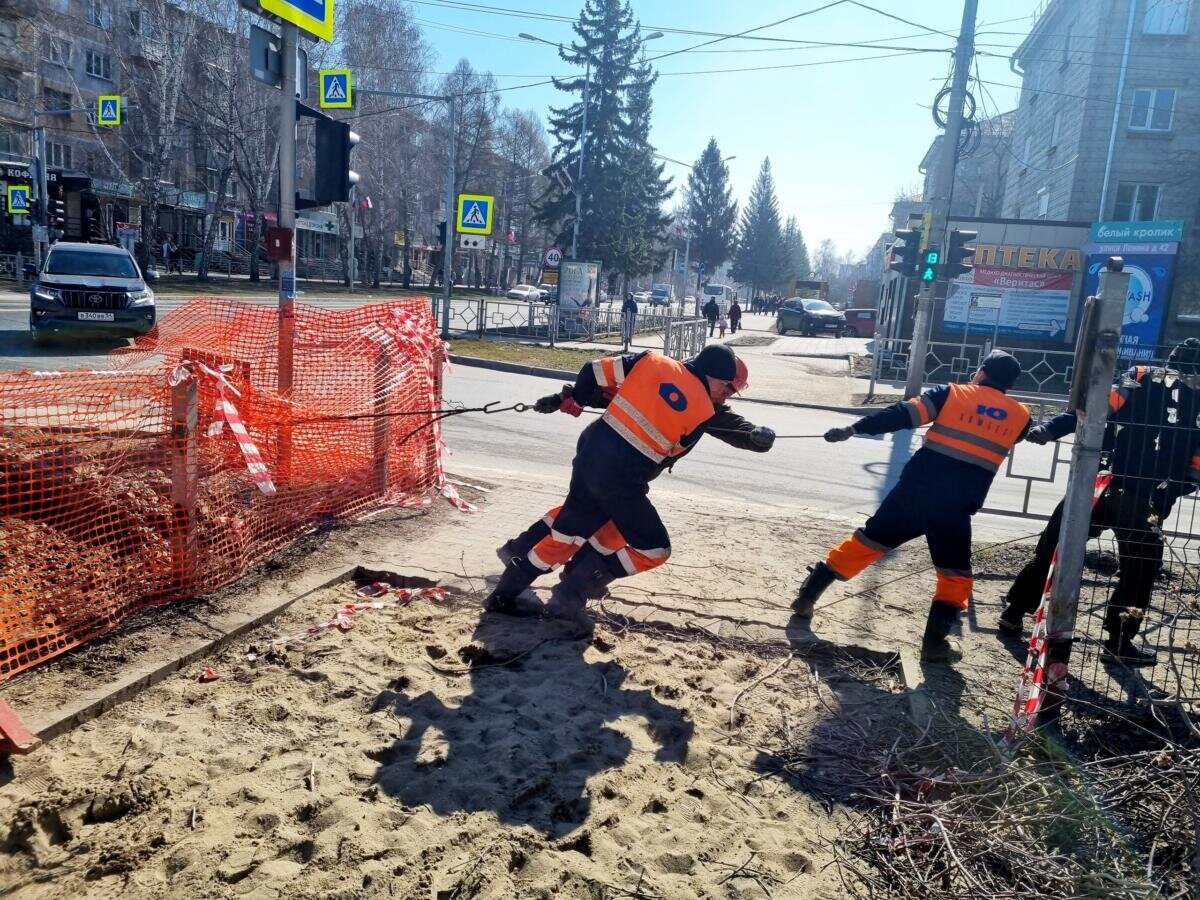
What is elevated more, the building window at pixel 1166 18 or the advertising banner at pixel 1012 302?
the building window at pixel 1166 18

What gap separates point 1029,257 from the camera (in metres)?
23.5

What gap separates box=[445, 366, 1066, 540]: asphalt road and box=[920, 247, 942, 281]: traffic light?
4.09 meters

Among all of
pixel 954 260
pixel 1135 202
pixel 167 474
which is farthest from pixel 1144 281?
pixel 167 474

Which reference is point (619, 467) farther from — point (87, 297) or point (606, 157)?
point (606, 157)

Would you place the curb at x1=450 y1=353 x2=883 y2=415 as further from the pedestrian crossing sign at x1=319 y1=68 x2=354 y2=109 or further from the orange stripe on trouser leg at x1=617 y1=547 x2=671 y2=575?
the orange stripe on trouser leg at x1=617 y1=547 x2=671 y2=575

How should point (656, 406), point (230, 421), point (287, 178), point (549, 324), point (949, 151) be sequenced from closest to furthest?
point (656, 406), point (230, 421), point (287, 178), point (949, 151), point (549, 324)

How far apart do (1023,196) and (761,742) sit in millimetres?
40940

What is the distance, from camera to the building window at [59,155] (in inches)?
1683

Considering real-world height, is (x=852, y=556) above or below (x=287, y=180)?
below

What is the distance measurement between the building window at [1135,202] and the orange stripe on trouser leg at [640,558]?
102ft

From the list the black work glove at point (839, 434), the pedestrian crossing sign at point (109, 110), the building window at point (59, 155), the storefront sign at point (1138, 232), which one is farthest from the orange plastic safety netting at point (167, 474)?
the building window at point (59, 155)

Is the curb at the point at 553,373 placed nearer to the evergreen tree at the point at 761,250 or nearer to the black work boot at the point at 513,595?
the black work boot at the point at 513,595

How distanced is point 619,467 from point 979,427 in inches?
77.6

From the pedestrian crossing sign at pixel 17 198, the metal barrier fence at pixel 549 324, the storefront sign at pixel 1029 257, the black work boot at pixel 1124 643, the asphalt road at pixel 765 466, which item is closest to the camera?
the black work boot at pixel 1124 643
